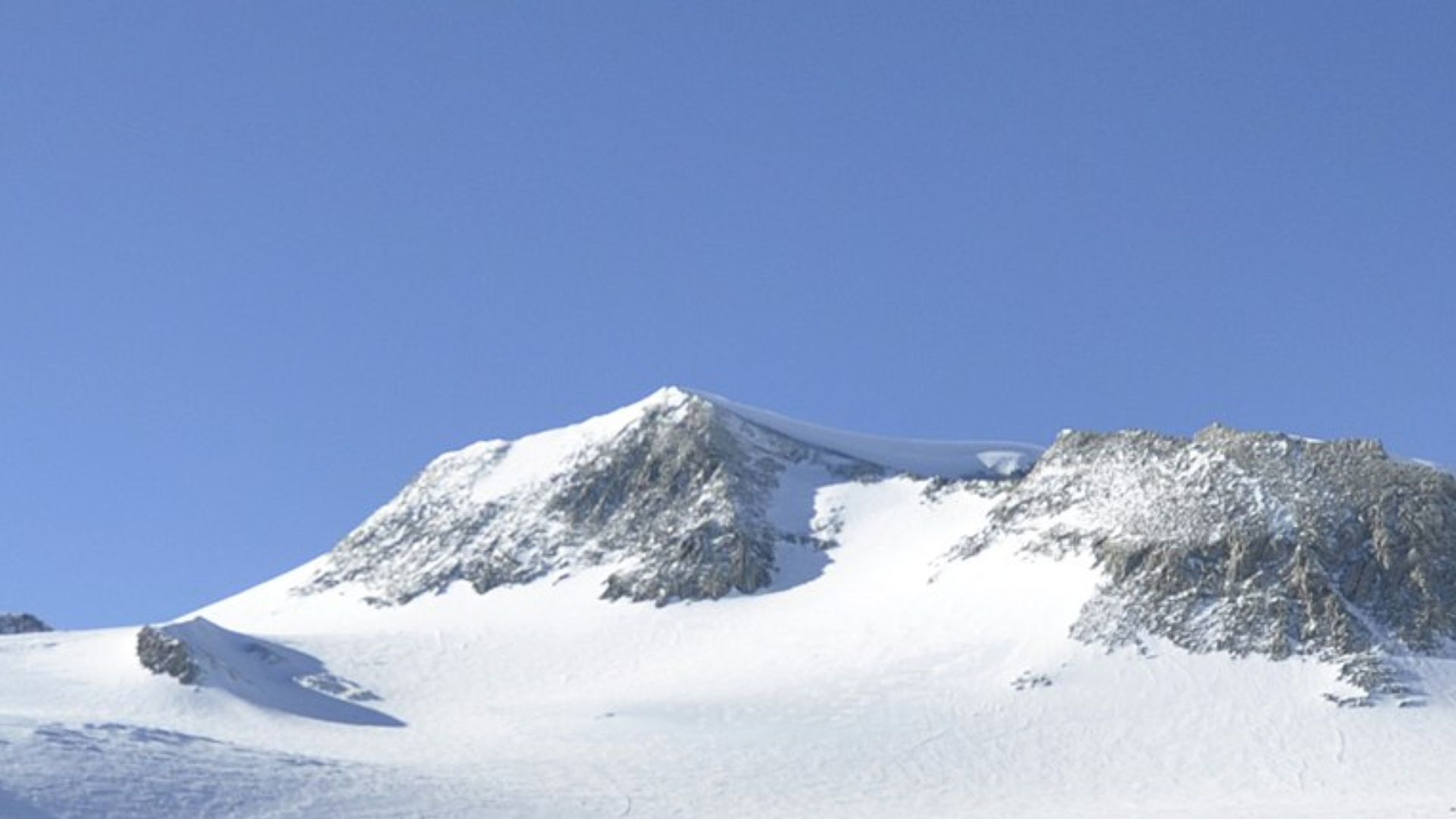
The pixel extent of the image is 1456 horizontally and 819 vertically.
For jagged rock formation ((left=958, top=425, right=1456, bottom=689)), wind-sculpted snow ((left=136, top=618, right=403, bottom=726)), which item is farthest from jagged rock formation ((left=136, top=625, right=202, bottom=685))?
jagged rock formation ((left=958, top=425, right=1456, bottom=689))

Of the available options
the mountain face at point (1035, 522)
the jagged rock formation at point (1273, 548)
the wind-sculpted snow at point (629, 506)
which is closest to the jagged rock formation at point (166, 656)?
the wind-sculpted snow at point (629, 506)

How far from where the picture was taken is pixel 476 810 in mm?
55656

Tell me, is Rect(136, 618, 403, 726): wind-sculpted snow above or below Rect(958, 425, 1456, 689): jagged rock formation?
below

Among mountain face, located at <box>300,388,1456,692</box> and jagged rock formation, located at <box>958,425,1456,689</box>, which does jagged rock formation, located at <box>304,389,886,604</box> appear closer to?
mountain face, located at <box>300,388,1456,692</box>

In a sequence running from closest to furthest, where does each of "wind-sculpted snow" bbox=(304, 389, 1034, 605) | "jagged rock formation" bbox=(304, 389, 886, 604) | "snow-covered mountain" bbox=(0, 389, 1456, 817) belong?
1. "snow-covered mountain" bbox=(0, 389, 1456, 817)
2. "jagged rock formation" bbox=(304, 389, 886, 604)
3. "wind-sculpted snow" bbox=(304, 389, 1034, 605)

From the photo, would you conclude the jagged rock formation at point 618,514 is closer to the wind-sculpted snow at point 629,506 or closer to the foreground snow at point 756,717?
the wind-sculpted snow at point 629,506

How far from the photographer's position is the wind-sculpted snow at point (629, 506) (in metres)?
100

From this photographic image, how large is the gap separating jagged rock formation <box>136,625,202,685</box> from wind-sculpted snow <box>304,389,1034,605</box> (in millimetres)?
22042

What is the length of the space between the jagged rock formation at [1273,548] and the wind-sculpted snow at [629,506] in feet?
58.6

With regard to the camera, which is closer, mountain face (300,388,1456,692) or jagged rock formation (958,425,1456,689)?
jagged rock formation (958,425,1456,689)

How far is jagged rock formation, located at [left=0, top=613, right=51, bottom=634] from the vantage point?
104912mm

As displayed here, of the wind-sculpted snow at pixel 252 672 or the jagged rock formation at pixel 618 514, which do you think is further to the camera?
the jagged rock formation at pixel 618 514

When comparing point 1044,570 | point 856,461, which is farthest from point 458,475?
point 1044,570

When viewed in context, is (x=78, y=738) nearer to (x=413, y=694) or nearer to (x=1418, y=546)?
(x=413, y=694)
